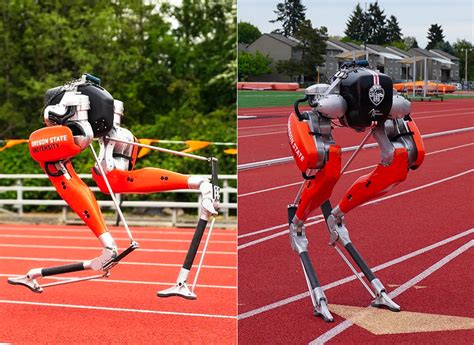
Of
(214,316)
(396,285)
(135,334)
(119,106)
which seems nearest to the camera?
(119,106)

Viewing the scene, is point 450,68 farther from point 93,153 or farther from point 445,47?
point 93,153

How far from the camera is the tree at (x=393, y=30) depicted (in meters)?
4.27

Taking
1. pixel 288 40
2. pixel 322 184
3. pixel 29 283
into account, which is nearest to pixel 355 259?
pixel 322 184

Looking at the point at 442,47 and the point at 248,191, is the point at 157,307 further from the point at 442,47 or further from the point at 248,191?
the point at 442,47

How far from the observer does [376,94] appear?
11.9 ft

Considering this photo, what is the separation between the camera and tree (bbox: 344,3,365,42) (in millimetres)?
4277

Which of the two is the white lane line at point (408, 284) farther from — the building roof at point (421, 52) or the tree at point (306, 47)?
the tree at point (306, 47)

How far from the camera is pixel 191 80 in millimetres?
14219

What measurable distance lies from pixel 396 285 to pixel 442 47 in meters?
1.09

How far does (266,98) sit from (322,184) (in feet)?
2.33

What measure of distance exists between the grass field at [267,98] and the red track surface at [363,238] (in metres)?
0.04

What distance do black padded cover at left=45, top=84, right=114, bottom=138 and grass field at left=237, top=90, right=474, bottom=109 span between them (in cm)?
→ 76

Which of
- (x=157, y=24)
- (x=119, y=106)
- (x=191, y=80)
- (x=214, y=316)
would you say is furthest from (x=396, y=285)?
(x=191, y=80)

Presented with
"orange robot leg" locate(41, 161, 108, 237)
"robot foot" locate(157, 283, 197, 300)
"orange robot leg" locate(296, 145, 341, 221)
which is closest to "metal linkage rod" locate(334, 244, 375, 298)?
"orange robot leg" locate(296, 145, 341, 221)
